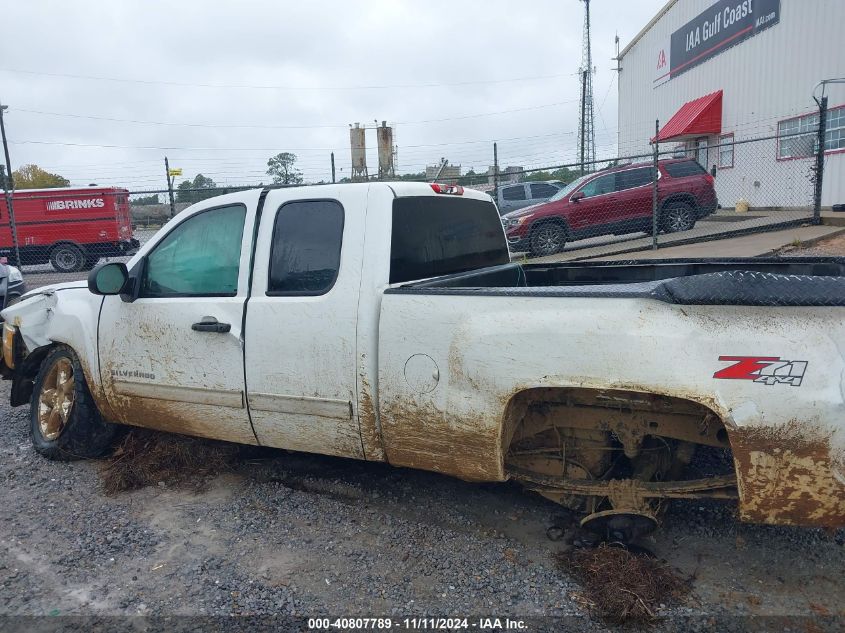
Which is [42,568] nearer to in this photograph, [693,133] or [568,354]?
[568,354]

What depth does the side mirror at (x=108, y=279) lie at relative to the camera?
157 inches

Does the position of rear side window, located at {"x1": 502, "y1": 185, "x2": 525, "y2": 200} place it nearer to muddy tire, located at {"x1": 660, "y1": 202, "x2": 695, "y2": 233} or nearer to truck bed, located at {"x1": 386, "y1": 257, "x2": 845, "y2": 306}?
muddy tire, located at {"x1": 660, "y1": 202, "x2": 695, "y2": 233}

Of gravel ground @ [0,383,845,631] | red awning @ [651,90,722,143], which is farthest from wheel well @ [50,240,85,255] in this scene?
red awning @ [651,90,722,143]

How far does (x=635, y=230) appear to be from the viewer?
14.3m

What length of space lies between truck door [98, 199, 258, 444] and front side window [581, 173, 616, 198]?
1148 centimetres

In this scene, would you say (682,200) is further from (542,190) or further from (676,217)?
(542,190)

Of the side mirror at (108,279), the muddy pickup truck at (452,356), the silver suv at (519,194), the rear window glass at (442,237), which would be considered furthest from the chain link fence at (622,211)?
the side mirror at (108,279)

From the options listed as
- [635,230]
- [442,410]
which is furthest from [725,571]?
[635,230]

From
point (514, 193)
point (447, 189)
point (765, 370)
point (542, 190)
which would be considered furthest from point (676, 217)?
point (765, 370)

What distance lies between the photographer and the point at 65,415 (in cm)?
457

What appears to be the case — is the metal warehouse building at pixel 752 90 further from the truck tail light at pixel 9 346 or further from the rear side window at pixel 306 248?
the truck tail light at pixel 9 346

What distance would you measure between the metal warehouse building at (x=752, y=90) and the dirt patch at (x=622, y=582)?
11.6 meters

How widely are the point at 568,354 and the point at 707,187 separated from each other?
42.4 feet

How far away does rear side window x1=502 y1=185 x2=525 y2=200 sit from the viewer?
18.9 metres
